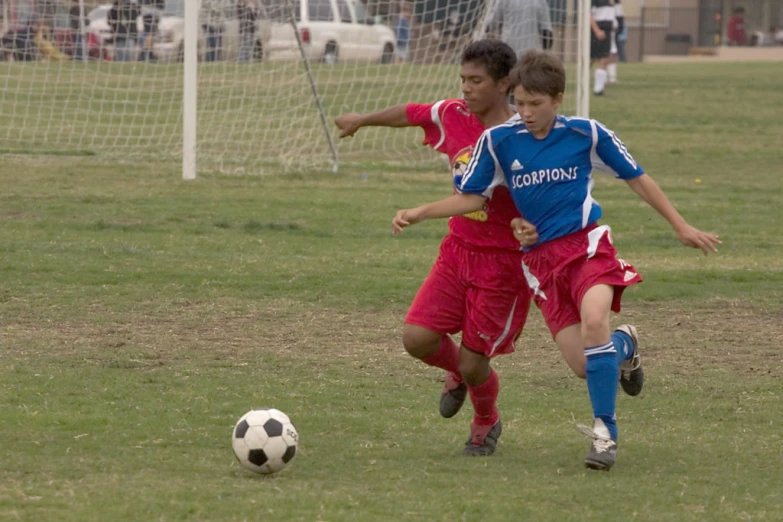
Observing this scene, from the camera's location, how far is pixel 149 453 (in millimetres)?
4828

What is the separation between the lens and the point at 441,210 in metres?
4.93

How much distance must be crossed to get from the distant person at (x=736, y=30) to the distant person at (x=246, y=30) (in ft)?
124

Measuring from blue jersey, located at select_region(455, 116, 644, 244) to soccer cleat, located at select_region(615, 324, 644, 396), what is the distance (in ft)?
1.80

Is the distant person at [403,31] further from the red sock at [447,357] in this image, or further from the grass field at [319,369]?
the red sock at [447,357]

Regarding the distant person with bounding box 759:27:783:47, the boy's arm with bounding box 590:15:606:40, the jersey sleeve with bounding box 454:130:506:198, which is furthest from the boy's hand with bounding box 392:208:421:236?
the distant person with bounding box 759:27:783:47

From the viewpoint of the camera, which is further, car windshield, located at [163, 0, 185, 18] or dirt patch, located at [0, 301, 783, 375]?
car windshield, located at [163, 0, 185, 18]

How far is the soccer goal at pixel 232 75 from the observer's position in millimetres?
15266

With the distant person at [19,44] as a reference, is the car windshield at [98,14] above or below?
above

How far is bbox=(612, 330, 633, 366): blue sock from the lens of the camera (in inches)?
200

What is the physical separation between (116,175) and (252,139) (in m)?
2.68

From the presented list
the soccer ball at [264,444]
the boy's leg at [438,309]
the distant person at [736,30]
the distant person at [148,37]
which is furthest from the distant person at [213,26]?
the distant person at [736,30]

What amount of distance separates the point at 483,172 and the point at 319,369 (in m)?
1.87

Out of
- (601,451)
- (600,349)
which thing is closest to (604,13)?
(600,349)

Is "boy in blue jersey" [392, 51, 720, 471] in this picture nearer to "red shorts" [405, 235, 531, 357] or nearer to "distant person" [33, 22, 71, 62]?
"red shorts" [405, 235, 531, 357]
